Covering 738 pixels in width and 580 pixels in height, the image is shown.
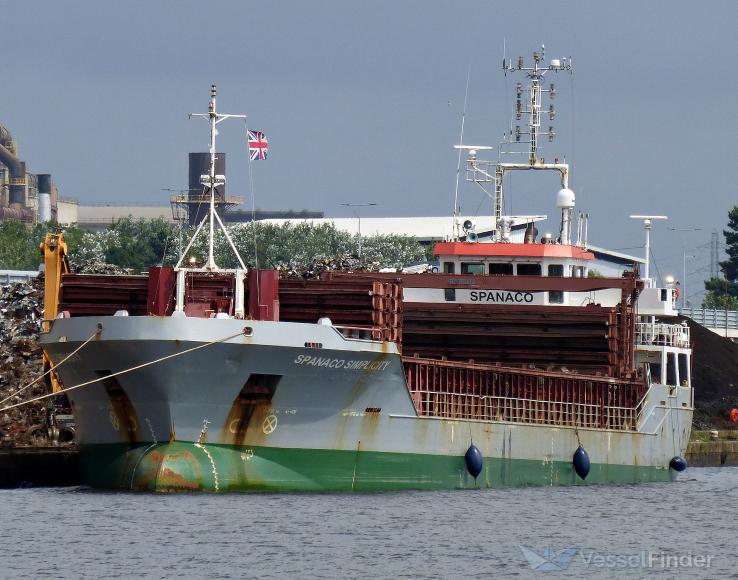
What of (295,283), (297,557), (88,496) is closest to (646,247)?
(295,283)

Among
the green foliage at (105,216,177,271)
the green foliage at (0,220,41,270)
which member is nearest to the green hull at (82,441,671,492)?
the green foliage at (0,220,41,270)

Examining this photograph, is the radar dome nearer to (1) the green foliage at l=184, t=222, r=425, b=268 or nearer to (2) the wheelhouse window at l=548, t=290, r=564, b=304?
(2) the wheelhouse window at l=548, t=290, r=564, b=304

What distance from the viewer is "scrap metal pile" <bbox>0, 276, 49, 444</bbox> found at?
54.0 meters

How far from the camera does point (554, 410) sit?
174 feet

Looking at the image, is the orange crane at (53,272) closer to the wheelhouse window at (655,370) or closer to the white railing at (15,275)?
the wheelhouse window at (655,370)

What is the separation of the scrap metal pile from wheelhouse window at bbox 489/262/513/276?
1543 centimetres

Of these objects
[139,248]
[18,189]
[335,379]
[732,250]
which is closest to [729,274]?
[732,250]

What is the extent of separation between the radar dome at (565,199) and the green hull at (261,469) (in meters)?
16.2

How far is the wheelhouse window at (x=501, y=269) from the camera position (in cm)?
5872

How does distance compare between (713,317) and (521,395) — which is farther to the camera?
(713,317)

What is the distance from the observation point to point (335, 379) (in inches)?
1762

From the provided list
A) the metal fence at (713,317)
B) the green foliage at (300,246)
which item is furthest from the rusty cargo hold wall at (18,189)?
the metal fence at (713,317)
